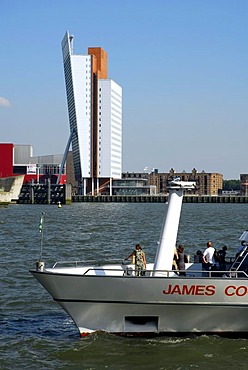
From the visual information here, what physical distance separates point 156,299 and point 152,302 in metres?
0.10

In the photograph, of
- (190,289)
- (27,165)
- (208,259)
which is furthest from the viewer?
(27,165)

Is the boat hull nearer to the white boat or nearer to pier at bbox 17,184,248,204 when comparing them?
the white boat

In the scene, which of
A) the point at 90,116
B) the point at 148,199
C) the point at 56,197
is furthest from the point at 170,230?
the point at 90,116

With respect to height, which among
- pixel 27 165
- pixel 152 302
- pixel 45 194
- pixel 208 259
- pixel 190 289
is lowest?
pixel 152 302

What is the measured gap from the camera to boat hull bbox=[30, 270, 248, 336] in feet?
44.4

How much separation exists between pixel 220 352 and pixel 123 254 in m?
17.5

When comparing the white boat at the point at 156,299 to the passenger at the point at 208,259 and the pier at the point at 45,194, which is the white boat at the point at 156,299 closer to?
the passenger at the point at 208,259

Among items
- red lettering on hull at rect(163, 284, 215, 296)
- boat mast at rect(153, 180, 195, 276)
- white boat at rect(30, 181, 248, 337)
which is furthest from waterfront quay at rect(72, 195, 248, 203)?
red lettering on hull at rect(163, 284, 215, 296)

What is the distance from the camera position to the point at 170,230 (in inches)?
569

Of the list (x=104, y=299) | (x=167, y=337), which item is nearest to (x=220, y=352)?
(x=167, y=337)

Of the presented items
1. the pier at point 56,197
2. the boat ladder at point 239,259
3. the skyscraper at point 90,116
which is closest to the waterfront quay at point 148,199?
the pier at point 56,197

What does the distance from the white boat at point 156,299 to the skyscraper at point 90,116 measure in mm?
158563

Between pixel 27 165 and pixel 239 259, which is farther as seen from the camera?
pixel 27 165

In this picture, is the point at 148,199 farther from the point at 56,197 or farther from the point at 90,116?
the point at 56,197
